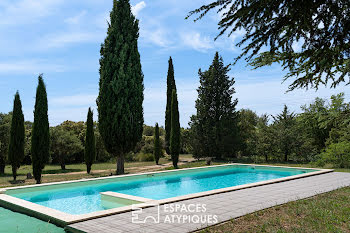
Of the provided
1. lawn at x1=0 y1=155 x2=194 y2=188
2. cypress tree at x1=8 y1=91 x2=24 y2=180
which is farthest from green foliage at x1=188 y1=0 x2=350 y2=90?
cypress tree at x1=8 y1=91 x2=24 y2=180

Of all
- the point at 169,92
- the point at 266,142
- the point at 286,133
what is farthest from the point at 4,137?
the point at 286,133

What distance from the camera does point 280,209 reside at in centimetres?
674

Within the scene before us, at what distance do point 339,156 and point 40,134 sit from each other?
16.4m

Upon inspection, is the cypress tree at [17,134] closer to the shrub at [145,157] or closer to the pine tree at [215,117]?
the shrub at [145,157]

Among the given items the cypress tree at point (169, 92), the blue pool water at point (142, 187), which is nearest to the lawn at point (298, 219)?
the blue pool water at point (142, 187)

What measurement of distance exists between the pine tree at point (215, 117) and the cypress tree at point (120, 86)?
29.9ft

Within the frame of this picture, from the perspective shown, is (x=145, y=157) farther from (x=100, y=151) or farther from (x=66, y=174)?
(x=66, y=174)

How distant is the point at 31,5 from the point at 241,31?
6.99 m

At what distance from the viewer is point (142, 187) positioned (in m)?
12.9

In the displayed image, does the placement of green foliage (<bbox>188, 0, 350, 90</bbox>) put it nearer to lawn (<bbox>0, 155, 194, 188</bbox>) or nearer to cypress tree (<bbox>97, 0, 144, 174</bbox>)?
lawn (<bbox>0, 155, 194, 188</bbox>)

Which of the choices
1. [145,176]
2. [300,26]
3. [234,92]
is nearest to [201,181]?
[145,176]

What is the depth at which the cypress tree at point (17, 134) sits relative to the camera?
60.8 feet

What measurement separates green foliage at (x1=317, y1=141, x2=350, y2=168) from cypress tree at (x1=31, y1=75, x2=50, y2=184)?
1571 centimetres

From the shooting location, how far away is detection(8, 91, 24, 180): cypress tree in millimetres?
18531
